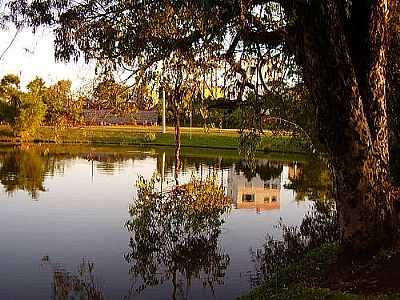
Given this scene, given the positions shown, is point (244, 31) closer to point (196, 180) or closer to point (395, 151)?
point (395, 151)

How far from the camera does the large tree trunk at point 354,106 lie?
6020 millimetres

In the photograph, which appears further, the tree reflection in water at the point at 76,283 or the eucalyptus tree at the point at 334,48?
the tree reflection in water at the point at 76,283

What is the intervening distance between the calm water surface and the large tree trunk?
126 inches

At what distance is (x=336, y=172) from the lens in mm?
6316

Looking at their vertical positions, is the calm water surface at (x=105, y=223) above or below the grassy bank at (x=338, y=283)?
below

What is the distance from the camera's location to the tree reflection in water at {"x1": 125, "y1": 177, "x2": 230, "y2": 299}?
10812 millimetres

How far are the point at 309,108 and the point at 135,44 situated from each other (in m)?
3.43

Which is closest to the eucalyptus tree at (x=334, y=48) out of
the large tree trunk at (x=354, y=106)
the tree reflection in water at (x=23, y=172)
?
the large tree trunk at (x=354, y=106)

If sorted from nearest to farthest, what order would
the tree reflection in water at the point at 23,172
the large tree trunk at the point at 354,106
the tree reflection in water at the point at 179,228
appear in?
1. the large tree trunk at the point at 354,106
2. the tree reflection in water at the point at 179,228
3. the tree reflection in water at the point at 23,172

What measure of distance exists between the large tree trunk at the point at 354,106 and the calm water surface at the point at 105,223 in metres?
3.20

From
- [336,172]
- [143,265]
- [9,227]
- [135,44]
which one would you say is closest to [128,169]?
[9,227]

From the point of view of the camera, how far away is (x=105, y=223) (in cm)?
1398

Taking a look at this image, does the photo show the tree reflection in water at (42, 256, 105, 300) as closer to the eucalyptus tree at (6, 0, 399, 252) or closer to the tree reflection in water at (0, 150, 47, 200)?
the eucalyptus tree at (6, 0, 399, 252)

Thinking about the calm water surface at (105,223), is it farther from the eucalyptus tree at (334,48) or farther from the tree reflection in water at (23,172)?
the eucalyptus tree at (334,48)
